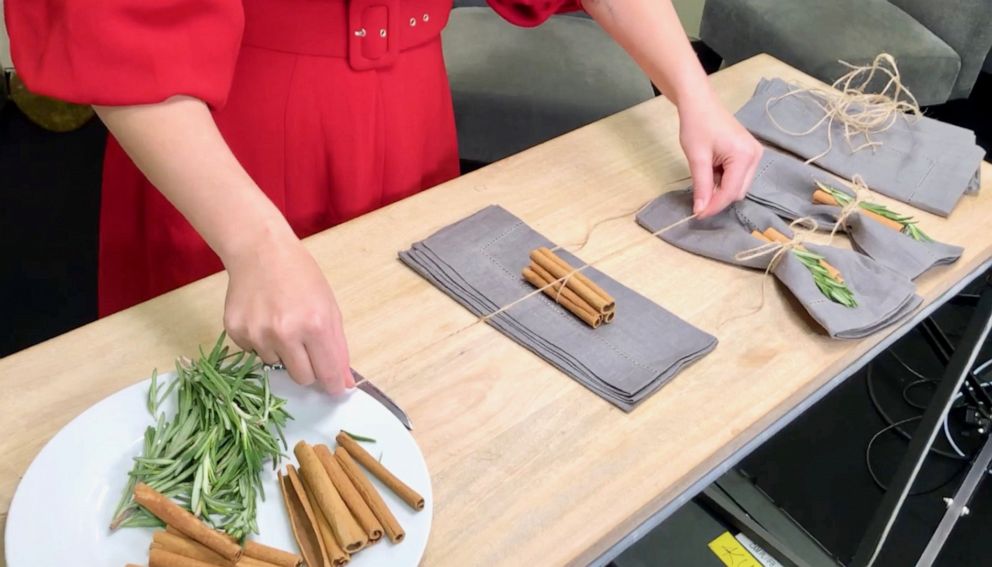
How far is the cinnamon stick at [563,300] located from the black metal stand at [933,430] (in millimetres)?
664

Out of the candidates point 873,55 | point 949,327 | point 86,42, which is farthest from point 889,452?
point 86,42

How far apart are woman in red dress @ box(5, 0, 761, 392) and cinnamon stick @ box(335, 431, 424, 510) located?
0.05 m

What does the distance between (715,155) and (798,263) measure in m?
0.18

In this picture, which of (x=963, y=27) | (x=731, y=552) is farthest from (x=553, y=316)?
(x=963, y=27)

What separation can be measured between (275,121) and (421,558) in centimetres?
54

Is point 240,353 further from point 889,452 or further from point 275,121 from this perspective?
point 889,452

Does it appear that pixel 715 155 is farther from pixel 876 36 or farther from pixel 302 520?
pixel 876 36

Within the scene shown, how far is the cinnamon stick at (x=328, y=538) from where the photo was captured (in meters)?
0.65

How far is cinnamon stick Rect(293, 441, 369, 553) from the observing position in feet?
2.17

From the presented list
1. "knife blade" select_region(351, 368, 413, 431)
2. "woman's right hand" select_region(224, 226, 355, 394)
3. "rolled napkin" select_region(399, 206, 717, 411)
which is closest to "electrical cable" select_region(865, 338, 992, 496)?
"rolled napkin" select_region(399, 206, 717, 411)

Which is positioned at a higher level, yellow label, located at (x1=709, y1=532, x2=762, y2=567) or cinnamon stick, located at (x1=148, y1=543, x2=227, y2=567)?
cinnamon stick, located at (x1=148, y1=543, x2=227, y2=567)

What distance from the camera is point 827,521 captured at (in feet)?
5.94

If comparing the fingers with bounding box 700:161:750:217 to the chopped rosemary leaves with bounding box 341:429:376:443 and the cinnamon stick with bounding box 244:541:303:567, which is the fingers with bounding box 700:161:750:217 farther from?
the cinnamon stick with bounding box 244:541:303:567

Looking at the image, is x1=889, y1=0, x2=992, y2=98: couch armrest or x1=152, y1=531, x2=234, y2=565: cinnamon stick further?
x1=889, y1=0, x2=992, y2=98: couch armrest
